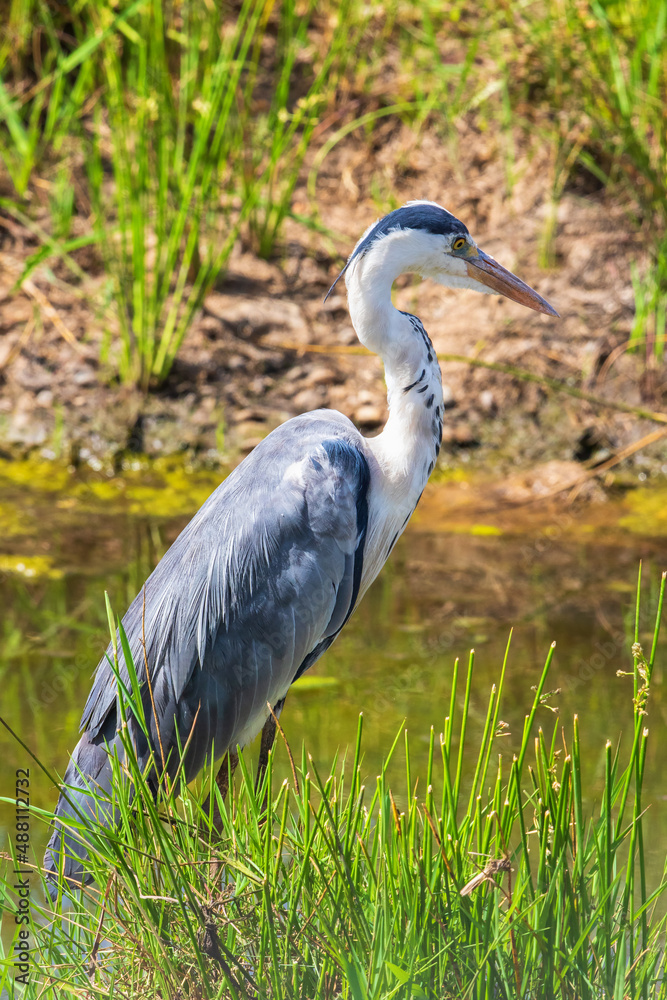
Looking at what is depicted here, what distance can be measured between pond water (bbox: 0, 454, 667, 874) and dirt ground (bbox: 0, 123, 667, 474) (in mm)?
312

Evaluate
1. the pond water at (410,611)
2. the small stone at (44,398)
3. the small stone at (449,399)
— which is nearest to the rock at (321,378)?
the small stone at (449,399)

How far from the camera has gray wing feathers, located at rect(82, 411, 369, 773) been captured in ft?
8.72

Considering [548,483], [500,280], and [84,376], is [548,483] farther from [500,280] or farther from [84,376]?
[84,376]

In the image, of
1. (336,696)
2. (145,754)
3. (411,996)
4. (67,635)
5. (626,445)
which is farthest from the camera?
(626,445)

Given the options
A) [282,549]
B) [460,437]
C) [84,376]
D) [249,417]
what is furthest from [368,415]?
[282,549]

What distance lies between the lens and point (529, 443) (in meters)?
5.39

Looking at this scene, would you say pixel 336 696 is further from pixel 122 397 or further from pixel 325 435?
pixel 122 397

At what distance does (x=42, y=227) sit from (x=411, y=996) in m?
5.41

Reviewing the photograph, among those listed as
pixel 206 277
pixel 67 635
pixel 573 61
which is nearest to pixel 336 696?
pixel 67 635

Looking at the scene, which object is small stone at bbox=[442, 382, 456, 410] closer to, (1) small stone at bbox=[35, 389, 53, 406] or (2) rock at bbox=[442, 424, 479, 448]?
(2) rock at bbox=[442, 424, 479, 448]

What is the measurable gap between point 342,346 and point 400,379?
3101 mm

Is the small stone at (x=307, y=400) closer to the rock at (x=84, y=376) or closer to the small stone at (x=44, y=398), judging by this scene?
the rock at (x=84, y=376)

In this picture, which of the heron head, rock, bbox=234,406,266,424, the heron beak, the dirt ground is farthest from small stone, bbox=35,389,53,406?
the heron beak

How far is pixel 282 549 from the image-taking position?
2689 mm
